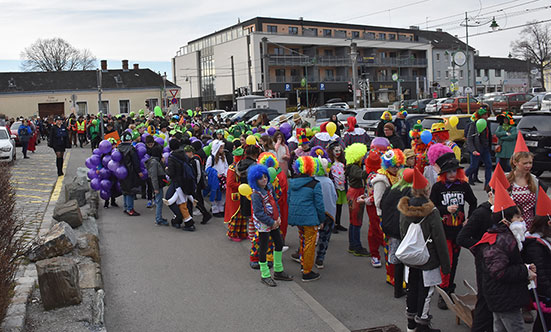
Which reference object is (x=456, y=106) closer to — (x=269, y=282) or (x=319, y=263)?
(x=319, y=263)

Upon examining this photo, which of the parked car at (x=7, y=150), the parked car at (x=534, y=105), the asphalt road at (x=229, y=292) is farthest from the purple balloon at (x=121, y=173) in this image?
the parked car at (x=534, y=105)

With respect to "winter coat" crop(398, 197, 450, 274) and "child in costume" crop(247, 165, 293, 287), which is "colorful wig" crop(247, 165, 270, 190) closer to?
"child in costume" crop(247, 165, 293, 287)

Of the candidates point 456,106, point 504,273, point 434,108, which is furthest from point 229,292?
point 434,108

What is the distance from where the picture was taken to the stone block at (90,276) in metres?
6.35

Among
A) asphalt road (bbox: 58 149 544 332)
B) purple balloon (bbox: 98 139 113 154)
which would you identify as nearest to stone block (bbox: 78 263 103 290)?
asphalt road (bbox: 58 149 544 332)

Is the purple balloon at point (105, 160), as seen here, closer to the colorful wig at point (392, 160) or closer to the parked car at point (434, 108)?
the colorful wig at point (392, 160)

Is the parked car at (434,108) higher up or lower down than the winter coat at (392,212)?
higher up

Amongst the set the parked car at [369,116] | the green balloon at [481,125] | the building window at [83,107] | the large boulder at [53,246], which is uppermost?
the building window at [83,107]

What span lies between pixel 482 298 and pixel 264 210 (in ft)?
9.48

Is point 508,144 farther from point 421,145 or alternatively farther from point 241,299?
point 241,299

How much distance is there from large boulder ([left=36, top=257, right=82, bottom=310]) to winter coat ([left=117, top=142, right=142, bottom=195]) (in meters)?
5.64

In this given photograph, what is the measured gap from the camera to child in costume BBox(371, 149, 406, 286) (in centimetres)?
650

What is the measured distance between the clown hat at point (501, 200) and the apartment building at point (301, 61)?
57.9 m

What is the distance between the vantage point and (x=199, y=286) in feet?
22.4
